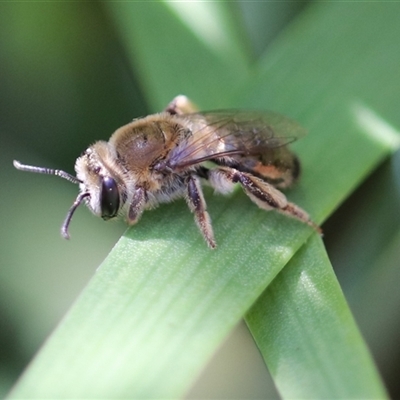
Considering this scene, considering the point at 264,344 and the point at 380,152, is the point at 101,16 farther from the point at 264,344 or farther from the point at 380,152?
the point at 264,344

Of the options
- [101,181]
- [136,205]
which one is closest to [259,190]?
[136,205]

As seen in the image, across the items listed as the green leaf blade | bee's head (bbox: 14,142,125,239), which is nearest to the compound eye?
bee's head (bbox: 14,142,125,239)

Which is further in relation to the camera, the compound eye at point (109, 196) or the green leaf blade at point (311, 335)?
the compound eye at point (109, 196)

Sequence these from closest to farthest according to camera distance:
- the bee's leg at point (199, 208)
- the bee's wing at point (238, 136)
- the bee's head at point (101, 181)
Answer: the bee's leg at point (199, 208) < the bee's head at point (101, 181) < the bee's wing at point (238, 136)

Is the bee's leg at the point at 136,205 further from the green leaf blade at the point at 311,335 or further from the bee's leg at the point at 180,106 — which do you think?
the green leaf blade at the point at 311,335

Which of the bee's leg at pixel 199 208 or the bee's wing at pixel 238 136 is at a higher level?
the bee's wing at pixel 238 136

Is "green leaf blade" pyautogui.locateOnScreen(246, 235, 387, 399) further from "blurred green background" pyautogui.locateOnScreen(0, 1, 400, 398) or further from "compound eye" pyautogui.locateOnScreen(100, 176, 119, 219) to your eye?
"compound eye" pyautogui.locateOnScreen(100, 176, 119, 219)

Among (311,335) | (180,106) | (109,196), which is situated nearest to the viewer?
(311,335)

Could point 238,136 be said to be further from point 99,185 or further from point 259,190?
point 99,185

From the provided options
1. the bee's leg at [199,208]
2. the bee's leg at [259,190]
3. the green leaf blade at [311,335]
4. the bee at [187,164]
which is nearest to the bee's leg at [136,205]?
the bee at [187,164]
